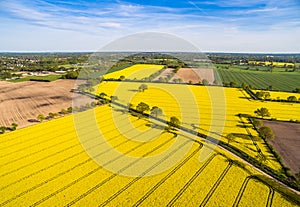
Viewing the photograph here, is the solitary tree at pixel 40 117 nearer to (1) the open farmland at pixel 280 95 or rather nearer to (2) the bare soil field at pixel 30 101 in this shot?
(2) the bare soil field at pixel 30 101

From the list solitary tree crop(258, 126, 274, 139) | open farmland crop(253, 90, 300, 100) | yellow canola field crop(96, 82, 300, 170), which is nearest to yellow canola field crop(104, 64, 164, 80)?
yellow canola field crop(96, 82, 300, 170)

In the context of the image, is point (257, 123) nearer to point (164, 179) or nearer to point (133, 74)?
point (164, 179)

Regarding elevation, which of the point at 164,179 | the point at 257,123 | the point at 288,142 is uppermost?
the point at 257,123

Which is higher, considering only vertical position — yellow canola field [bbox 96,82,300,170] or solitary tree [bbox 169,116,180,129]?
solitary tree [bbox 169,116,180,129]

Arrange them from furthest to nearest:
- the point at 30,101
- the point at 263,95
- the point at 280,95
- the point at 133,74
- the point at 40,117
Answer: the point at 133,74 → the point at 280,95 → the point at 263,95 → the point at 30,101 → the point at 40,117

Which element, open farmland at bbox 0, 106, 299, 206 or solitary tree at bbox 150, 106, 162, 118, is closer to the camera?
open farmland at bbox 0, 106, 299, 206

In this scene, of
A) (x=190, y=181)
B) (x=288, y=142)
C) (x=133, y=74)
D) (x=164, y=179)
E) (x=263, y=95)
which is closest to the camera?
(x=190, y=181)

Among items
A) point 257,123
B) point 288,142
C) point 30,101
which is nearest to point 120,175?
point 288,142

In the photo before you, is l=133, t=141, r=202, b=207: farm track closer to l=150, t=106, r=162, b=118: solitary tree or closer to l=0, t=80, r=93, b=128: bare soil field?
l=150, t=106, r=162, b=118: solitary tree
